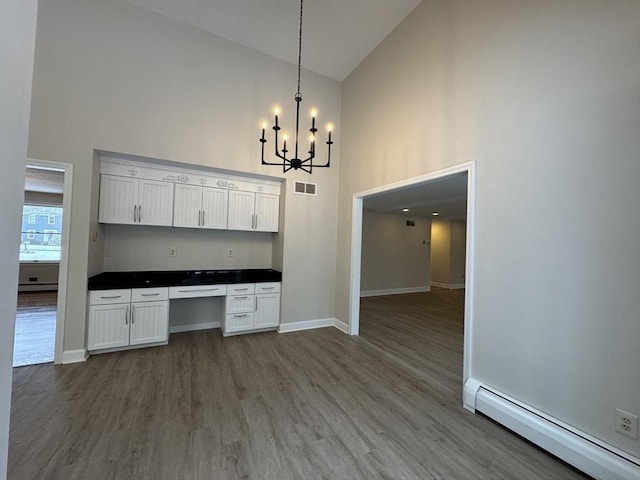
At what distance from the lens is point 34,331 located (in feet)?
12.3

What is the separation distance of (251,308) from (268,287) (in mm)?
414

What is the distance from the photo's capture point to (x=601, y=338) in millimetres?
1622

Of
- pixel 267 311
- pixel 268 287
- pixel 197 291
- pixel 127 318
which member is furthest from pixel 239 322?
pixel 127 318

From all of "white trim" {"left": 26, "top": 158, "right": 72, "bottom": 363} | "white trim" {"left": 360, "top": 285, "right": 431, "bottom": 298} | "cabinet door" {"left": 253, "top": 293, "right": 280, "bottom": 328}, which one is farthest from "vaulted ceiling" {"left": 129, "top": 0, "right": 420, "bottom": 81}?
"white trim" {"left": 360, "top": 285, "right": 431, "bottom": 298}

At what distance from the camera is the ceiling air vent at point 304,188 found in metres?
4.28

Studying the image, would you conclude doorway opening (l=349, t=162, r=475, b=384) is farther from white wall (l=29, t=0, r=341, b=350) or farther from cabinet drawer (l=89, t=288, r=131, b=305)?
cabinet drawer (l=89, t=288, r=131, b=305)

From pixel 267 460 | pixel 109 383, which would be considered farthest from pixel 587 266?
pixel 109 383

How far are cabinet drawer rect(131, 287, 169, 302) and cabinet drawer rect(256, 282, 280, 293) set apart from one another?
1.27 meters

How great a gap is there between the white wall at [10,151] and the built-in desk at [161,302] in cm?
266

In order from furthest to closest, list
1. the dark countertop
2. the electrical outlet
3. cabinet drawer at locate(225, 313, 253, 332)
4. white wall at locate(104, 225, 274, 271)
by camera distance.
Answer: cabinet drawer at locate(225, 313, 253, 332) → white wall at locate(104, 225, 274, 271) → the dark countertop → the electrical outlet

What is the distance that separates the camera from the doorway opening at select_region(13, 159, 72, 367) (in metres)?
2.91

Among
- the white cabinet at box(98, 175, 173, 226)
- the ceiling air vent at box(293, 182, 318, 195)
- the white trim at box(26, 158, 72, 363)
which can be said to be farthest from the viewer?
the ceiling air vent at box(293, 182, 318, 195)

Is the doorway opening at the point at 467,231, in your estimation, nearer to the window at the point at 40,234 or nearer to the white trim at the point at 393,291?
the white trim at the point at 393,291

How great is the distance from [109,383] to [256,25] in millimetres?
4770
